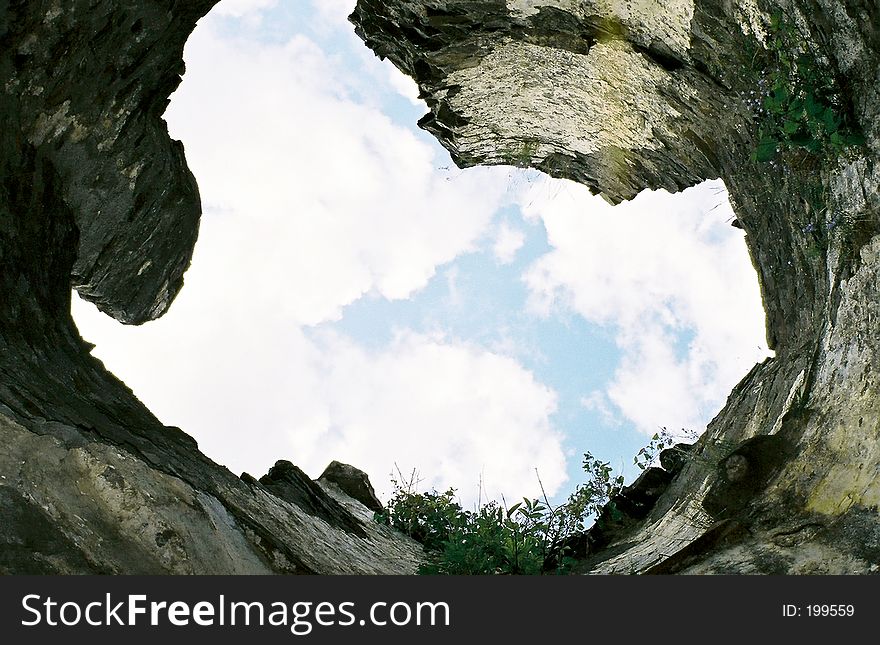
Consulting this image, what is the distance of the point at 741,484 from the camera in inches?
122

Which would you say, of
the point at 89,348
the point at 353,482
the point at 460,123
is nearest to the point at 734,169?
the point at 460,123

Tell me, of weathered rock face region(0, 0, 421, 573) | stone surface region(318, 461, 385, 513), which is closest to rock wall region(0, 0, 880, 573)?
weathered rock face region(0, 0, 421, 573)

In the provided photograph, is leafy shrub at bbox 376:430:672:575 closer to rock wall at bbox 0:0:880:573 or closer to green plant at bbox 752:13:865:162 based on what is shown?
rock wall at bbox 0:0:880:573

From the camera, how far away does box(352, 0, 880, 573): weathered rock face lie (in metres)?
2.58

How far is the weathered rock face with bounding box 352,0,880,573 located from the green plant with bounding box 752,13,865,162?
37mm

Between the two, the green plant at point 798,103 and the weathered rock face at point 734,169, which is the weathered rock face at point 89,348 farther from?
the green plant at point 798,103

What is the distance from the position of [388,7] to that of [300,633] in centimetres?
460

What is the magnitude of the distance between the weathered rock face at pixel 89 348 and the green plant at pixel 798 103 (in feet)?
9.00

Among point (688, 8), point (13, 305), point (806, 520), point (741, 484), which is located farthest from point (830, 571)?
point (13, 305)

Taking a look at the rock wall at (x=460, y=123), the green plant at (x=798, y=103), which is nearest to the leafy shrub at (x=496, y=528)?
the rock wall at (x=460, y=123)

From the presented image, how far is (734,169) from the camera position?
4324 millimetres

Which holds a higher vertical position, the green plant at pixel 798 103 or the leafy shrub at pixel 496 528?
the green plant at pixel 798 103

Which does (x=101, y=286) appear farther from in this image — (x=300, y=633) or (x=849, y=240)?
(x=849, y=240)

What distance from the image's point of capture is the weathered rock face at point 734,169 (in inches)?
102
